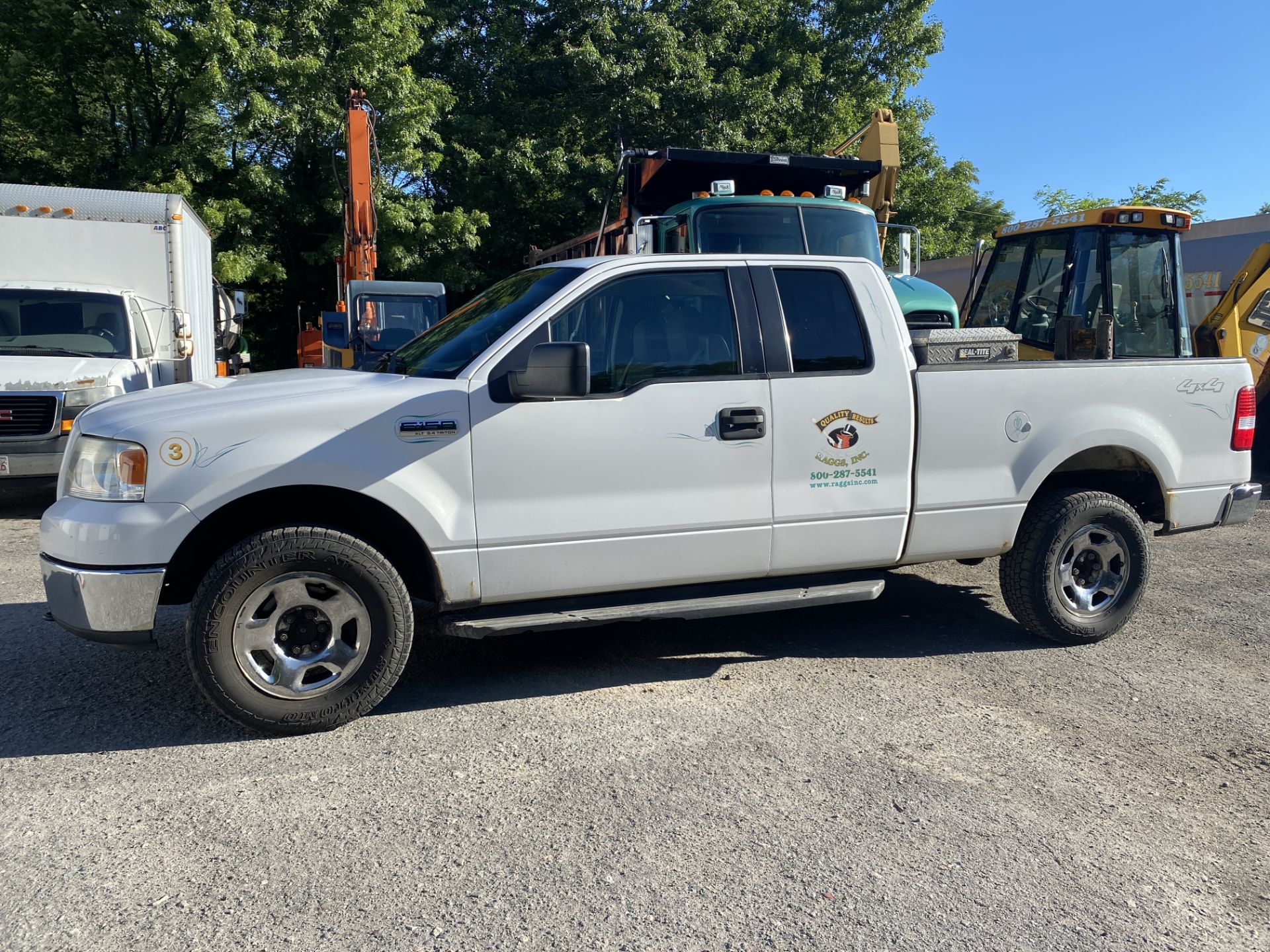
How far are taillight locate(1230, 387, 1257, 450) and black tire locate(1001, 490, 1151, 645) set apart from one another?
2.64ft

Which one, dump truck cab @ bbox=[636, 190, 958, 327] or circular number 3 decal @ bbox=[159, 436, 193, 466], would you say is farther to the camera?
dump truck cab @ bbox=[636, 190, 958, 327]

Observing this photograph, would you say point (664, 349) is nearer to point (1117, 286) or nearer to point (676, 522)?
point (676, 522)

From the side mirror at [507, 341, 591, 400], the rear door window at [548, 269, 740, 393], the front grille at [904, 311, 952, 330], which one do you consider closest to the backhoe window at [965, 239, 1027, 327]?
the front grille at [904, 311, 952, 330]

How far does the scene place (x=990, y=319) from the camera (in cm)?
1153

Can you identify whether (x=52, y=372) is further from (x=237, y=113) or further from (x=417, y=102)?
(x=417, y=102)

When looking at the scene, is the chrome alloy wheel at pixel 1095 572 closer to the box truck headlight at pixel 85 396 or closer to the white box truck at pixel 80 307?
the box truck headlight at pixel 85 396

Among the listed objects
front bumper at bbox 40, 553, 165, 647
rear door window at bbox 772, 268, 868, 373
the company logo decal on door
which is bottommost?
front bumper at bbox 40, 553, 165, 647

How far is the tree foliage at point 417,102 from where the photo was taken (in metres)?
18.0

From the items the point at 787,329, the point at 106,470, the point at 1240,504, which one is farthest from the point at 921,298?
the point at 106,470

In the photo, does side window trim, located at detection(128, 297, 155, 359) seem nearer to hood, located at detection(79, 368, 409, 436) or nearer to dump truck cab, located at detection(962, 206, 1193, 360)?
hood, located at detection(79, 368, 409, 436)

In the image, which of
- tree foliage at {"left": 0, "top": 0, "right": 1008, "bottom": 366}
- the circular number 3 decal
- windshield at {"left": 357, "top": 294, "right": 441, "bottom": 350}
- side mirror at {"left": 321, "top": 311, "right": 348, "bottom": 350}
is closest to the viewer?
the circular number 3 decal

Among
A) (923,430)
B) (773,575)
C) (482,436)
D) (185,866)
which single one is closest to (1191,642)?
(923,430)

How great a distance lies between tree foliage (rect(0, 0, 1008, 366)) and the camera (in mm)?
18047

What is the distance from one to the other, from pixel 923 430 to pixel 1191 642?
2109 millimetres
